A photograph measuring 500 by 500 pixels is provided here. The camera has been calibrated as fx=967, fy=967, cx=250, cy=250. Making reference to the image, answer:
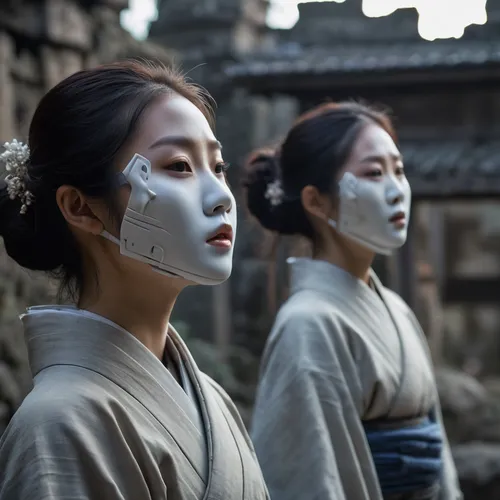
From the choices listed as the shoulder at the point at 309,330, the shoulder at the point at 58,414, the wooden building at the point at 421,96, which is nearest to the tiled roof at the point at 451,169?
the wooden building at the point at 421,96

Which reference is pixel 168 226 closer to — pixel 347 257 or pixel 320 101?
pixel 347 257

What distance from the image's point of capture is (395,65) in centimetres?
895

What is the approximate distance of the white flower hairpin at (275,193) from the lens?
3723 millimetres

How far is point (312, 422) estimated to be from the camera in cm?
317

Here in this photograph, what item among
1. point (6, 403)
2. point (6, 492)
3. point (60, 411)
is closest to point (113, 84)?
point (60, 411)

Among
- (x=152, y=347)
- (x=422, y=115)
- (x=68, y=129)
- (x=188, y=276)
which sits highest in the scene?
(x=422, y=115)

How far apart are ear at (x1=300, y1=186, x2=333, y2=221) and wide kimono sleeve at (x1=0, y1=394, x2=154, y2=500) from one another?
5.85ft

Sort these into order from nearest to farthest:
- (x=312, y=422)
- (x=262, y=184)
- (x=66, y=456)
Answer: (x=66, y=456), (x=312, y=422), (x=262, y=184)

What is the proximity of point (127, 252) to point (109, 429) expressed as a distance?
15.9 inches

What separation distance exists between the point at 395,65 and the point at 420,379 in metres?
5.89

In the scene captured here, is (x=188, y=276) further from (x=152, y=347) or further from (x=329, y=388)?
(x=329, y=388)

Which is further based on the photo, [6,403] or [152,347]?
[6,403]

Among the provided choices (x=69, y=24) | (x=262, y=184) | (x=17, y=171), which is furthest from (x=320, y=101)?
(x=17, y=171)

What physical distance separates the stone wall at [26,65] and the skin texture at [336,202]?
10.5ft
